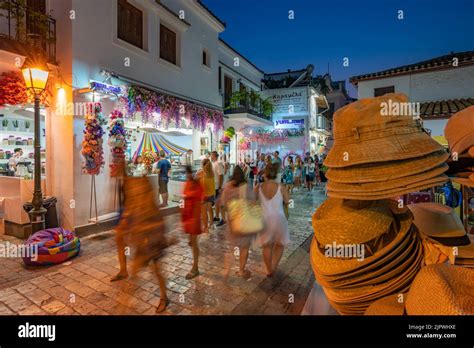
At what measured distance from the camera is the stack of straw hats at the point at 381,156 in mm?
1333

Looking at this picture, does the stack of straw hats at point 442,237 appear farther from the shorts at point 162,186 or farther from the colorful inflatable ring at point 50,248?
the shorts at point 162,186

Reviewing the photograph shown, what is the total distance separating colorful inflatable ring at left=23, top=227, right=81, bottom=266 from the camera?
16.5 ft

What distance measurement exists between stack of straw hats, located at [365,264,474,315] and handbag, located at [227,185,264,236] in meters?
3.18

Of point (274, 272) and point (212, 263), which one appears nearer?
point (274, 272)

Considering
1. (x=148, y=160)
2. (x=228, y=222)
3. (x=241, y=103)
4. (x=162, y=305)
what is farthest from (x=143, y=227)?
(x=241, y=103)

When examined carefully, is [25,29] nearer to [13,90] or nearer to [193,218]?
[13,90]

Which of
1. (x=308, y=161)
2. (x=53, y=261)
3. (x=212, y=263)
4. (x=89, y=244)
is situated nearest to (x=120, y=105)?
(x=89, y=244)

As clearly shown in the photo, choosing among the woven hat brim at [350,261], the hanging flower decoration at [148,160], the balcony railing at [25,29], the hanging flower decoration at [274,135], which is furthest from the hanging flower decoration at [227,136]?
the woven hat brim at [350,261]

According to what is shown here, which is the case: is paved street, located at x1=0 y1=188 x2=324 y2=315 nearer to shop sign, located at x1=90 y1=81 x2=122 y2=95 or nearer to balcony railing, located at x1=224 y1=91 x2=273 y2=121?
shop sign, located at x1=90 y1=81 x2=122 y2=95

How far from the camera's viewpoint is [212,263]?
5352 millimetres

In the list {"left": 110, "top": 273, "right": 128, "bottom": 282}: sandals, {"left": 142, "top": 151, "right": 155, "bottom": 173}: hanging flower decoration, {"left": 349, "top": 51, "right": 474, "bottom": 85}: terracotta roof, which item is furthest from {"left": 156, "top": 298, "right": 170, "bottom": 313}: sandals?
{"left": 349, "top": 51, "right": 474, "bottom": 85}: terracotta roof

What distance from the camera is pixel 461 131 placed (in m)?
1.59
